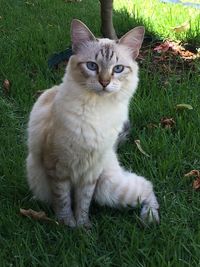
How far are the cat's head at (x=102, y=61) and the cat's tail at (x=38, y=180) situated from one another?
1.77 feet

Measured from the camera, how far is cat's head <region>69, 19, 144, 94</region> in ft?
7.45

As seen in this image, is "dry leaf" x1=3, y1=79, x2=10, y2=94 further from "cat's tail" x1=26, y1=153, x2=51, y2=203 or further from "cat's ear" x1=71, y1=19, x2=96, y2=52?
"cat's ear" x1=71, y1=19, x2=96, y2=52

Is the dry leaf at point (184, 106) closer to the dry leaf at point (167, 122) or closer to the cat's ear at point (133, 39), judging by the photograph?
the dry leaf at point (167, 122)

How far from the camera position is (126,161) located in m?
2.98

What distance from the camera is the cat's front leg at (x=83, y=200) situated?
2.51m

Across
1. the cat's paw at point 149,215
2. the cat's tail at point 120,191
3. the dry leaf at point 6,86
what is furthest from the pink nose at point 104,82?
the dry leaf at point 6,86

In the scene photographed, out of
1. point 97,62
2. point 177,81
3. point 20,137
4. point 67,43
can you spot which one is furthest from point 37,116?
point 67,43

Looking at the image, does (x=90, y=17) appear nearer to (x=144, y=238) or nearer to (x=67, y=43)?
(x=67, y=43)

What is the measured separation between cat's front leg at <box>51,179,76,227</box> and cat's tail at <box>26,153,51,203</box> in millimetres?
89

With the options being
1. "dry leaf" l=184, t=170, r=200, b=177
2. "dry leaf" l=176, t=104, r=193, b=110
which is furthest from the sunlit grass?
"dry leaf" l=184, t=170, r=200, b=177

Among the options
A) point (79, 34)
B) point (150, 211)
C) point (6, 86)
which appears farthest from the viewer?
point (6, 86)

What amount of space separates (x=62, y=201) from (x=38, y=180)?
20 centimetres

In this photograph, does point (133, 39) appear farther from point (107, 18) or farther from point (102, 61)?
point (107, 18)

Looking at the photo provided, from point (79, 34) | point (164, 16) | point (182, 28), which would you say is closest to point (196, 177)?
point (79, 34)
